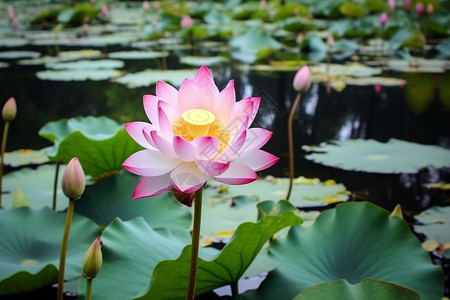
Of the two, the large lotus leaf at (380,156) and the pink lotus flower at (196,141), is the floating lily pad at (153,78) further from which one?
the pink lotus flower at (196,141)

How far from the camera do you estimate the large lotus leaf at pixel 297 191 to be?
4.79 feet

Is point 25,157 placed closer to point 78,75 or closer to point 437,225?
point 437,225

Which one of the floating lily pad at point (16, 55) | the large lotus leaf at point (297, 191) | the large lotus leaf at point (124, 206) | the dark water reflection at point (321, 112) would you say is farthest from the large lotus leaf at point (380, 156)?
the floating lily pad at point (16, 55)

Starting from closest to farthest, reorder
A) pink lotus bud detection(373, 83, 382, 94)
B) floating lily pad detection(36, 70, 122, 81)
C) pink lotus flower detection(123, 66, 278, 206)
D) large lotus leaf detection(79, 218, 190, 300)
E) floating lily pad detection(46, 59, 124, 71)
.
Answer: pink lotus flower detection(123, 66, 278, 206) < large lotus leaf detection(79, 218, 190, 300) < pink lotus bud detection(373, 83, 382, 94) < floating lily pad detection(36, 70, 122, 81) < floating lily pad detection(46, 59, 124, 71)

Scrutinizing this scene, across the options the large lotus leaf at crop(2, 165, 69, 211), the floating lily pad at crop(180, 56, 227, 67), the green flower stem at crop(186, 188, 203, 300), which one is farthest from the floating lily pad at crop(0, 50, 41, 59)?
the green flower stem at crop(186, 188, 203, 300)

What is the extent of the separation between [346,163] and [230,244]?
103cm

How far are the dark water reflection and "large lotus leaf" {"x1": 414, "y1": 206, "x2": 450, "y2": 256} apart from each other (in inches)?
2.7

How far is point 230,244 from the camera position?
0.80m

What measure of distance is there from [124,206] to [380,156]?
1016mm

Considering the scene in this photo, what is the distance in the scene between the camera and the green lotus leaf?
1.75 meters

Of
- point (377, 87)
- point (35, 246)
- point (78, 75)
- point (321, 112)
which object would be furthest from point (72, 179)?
point (78, 75)

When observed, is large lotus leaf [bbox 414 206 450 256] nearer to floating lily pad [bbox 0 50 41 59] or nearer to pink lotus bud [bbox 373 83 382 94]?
pink lotus bud [bbox 373 83 382 94]

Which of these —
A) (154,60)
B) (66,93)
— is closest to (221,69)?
(154,60)

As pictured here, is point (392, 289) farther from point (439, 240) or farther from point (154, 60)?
point (154, 60)
